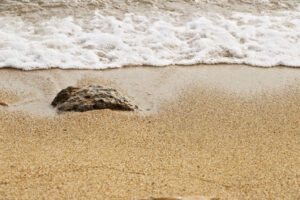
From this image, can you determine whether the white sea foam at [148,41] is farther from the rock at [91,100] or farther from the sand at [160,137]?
the rock at [91,100]

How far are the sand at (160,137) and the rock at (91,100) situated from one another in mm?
86

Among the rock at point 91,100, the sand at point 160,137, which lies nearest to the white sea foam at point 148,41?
the sand at point 160,137

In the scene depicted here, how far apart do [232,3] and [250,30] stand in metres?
1.00

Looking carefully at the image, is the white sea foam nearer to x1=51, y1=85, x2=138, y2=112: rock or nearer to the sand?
the sand

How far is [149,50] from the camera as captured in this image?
15.2 feet

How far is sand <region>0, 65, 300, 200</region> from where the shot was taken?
2498 mm

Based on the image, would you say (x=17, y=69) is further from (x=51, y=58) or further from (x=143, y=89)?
(x=143, y=89)

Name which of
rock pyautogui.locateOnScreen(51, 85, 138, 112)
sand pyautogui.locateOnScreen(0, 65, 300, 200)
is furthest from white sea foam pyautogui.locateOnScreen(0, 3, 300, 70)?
rock pyautogui.locateOnScreen(51, 85, 138, 112)

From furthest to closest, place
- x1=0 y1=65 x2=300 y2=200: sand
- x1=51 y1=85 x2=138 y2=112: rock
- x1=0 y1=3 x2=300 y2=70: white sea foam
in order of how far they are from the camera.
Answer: x1=0 y1=3 x2=300 y2=70: white sea foam → x1=51 y1=85 x2=138 y2=112: rock → x1=0 y1=65 x2=300 y2=200: sand

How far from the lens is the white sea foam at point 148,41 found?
4.43m

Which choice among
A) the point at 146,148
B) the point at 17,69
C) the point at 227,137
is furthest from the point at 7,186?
the point at 17,69

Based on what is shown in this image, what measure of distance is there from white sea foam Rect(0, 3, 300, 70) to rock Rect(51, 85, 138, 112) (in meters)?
0.75

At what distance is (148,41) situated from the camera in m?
4.83

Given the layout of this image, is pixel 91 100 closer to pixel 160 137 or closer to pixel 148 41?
pixel 160 137
